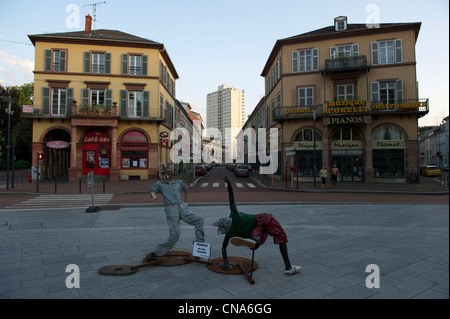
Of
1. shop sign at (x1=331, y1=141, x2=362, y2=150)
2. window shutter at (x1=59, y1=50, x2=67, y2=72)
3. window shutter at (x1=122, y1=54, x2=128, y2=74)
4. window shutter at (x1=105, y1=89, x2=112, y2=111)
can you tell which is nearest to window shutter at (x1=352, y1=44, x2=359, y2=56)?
shop sign at (x1=331, y1=141, x2=362, y2=150)

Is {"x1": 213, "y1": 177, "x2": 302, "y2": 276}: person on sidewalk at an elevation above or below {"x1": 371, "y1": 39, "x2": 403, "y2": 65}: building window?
below

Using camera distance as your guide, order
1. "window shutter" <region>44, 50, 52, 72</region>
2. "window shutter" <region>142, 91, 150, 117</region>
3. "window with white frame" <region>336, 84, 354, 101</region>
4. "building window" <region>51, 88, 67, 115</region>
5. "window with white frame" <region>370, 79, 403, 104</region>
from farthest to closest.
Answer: "window shutter" <region>142, 91, 150, 117</region> < "building window" <region>51, 88, 67, 115</region> < "window shutter" <region>44, 50, 52, 72</region> < "window with white frame" <region>336, 84, 354, 101</region> < "window with white frame" <region>370, 79, 403, 104</region>

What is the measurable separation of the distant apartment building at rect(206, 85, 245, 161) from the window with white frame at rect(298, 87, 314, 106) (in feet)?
372

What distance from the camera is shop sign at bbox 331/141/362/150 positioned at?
2700 cm

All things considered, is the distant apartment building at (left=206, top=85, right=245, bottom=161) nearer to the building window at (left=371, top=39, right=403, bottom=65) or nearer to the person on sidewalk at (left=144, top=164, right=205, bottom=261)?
the building window at (left=371, top=39, right=403, bottom=65)

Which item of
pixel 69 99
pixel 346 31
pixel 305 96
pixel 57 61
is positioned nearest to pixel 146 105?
pixel 69 99

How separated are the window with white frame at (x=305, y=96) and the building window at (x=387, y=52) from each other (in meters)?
6.01

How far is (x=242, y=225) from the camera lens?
4.52m

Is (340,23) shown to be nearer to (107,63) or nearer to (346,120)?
(346,120)

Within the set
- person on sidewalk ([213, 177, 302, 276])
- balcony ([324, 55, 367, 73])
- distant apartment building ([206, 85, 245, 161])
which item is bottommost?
person on sidewalk ([213, 177, 302, 276])

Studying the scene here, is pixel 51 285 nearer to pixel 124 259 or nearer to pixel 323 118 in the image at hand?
pixel 124 259

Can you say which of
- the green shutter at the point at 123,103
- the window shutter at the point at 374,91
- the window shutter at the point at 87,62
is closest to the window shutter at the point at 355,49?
A: the window shutter at the point at 374,91

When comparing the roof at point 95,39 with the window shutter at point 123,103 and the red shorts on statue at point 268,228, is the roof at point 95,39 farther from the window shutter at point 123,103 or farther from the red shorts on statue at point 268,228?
the red shorts on statue at point 268,228
